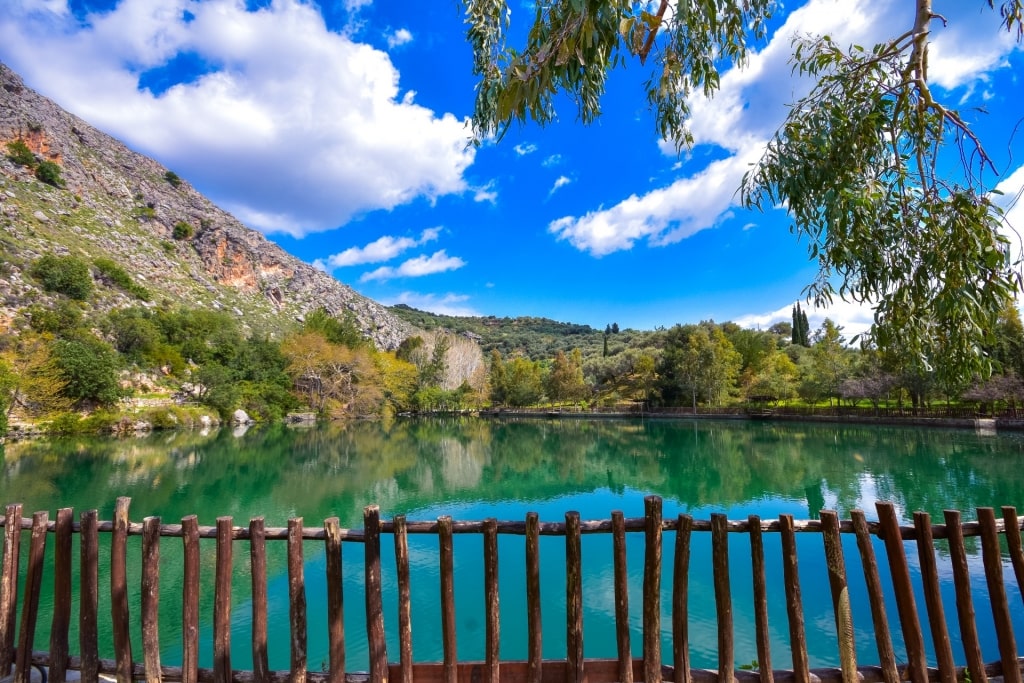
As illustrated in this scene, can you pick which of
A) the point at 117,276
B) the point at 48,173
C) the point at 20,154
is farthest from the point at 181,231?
the point at 117,276

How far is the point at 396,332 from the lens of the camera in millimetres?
90062

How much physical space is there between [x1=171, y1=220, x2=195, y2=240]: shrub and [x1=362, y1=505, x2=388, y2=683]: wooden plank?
75178 mm

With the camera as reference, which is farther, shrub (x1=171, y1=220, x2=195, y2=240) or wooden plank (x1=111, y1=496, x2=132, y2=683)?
shrub (x1=171, y1=220, x2=195, y2=240)

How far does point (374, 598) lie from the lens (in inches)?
112

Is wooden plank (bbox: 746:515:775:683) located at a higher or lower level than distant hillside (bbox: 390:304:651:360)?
lower

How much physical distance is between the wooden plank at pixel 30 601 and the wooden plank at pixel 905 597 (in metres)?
4.99

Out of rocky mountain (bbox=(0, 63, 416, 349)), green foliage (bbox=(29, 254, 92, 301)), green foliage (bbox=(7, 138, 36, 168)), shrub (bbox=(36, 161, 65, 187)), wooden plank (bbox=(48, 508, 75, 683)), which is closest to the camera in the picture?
wooden plank (bbox=(48, 508, 75, 683))

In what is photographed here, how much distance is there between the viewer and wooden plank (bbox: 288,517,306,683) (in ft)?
9.21

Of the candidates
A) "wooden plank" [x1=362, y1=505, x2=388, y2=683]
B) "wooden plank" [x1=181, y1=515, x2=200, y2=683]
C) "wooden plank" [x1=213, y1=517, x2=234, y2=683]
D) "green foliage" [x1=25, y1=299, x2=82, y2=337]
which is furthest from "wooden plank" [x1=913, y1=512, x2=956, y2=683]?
"green foliage" [x1=25, y1=299, x2=82, y2=337]

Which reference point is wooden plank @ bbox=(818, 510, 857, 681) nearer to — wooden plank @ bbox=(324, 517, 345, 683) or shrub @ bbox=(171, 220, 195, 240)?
wooden plank @ bbox=(324, 517, 345, 683)

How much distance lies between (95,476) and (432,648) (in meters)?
15.2

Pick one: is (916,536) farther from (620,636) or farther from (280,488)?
(280,488)

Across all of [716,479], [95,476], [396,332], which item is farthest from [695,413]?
[396,332]

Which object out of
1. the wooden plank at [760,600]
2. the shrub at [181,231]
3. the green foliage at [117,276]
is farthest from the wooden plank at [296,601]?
the shrub at [181,231]
